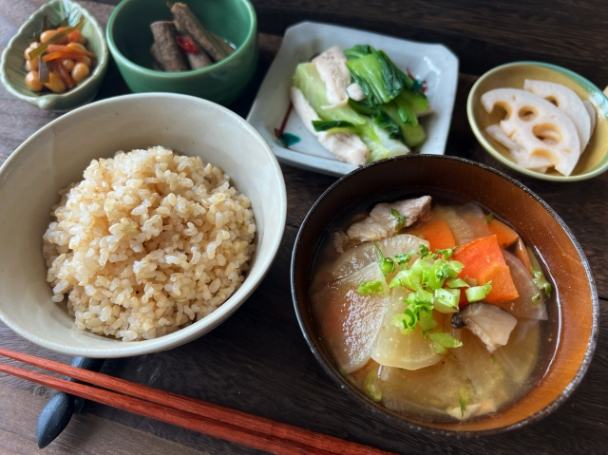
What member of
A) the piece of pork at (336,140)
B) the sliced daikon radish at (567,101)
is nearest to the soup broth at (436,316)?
the piece of pork at (336,140)

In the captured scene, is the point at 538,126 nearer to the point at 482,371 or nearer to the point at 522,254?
the point at 522,254

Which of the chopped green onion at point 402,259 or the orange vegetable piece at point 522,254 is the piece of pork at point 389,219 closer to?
the chopped green onion at point 402,259

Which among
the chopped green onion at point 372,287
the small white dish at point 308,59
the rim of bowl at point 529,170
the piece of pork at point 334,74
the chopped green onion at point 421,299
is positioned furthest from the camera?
the piece of pork at point 334,74

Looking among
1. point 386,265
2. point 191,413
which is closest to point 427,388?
point 386,265

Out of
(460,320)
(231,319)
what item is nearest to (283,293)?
(231,319)

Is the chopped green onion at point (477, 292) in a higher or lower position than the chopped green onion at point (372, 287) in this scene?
higher

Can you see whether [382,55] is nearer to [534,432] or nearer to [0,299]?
[534,432]
